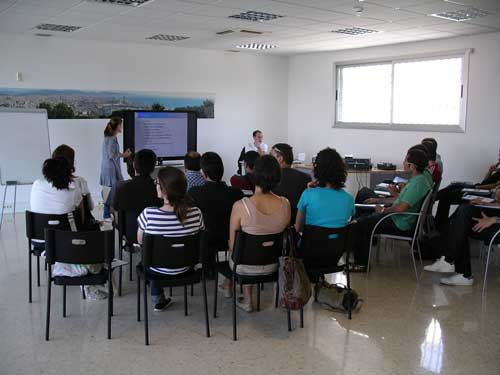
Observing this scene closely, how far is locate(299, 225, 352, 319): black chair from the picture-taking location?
11.5 feet

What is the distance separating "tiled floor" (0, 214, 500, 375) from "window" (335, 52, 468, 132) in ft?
15.0

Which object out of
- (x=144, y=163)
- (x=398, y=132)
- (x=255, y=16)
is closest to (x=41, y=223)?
(x=144, y=163)

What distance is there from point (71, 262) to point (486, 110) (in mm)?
6586

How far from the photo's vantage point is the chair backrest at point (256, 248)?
3.24m

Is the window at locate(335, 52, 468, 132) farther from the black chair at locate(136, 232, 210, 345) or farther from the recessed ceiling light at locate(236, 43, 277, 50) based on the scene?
the black chair at locate(136, 232, 210, 345)

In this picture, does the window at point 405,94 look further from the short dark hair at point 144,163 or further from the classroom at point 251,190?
the short dark hair at point 144,163

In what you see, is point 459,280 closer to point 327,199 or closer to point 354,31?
point 327,199

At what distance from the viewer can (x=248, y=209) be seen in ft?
11.1

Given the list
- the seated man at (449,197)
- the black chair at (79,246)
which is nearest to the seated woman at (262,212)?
the black chair at (79,246)

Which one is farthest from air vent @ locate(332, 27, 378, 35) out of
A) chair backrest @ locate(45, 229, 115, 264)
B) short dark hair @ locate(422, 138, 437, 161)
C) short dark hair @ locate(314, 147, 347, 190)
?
chair backrest @ locate(45, 229, 115, 264)

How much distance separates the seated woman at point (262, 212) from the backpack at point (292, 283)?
17 cm

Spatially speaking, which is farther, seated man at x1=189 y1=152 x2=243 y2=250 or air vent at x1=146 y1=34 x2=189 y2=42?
air vent at x1=146 y1=34 x2=189 y2=42

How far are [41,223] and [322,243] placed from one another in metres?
2.13

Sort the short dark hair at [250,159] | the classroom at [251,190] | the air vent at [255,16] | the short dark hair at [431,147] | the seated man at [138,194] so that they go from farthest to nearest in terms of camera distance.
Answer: the air vent at [255,16] < the short dark hair at [431,147] < the short dark hair at [250,159] < the seated man at [138,194] < the classroom at [251,190]
